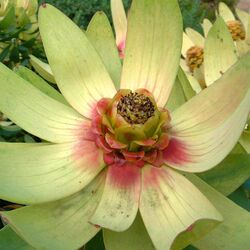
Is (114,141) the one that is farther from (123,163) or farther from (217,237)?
(217,237)

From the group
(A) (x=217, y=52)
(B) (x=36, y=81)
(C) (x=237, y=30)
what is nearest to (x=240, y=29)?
(C) (x=237, y=30)

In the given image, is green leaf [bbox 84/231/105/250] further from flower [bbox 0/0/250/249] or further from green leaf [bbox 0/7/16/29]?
green leaf [bbox 0/7/16/29]

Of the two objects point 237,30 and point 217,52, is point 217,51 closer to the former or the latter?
point 217,52

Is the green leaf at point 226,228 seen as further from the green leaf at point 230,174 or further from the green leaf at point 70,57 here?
the green leaf at point 70,57

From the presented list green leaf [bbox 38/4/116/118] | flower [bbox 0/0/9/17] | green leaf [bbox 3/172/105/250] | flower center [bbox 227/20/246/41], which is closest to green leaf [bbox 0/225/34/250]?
green leaf [bbox 3/172/105/250]

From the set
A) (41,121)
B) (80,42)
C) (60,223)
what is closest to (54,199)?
(60,223)
